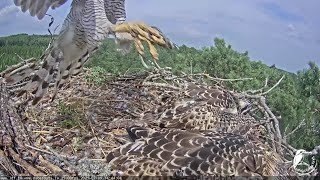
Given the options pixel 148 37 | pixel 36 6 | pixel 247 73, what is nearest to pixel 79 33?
pixel 36 6

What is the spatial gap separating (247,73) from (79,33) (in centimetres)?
393

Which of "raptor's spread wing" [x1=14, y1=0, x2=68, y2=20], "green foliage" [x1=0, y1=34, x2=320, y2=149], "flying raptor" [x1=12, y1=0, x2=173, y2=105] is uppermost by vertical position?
"raptor's spread wing" [x1=14, y1=0, x2=68, y2=20]

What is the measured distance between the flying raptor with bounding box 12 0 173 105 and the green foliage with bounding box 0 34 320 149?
603 millimetres

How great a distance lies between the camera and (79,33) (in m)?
5.19

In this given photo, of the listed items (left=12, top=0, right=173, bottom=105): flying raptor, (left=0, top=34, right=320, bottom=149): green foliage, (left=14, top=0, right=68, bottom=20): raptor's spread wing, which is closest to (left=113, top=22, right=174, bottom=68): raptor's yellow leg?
(left=12, top=0, right=173, bottom=105): flying raptor

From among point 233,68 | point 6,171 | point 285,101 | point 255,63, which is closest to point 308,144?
point 285,101

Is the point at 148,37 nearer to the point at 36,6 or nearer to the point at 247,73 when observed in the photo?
the point at 36,6

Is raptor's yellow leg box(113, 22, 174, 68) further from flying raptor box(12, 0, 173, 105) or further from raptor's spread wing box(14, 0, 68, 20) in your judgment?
raptor's spread wing box(14, 0, 68, 20)

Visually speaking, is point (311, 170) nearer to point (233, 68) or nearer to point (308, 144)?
point (308, 144)

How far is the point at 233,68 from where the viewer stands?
8469 mm

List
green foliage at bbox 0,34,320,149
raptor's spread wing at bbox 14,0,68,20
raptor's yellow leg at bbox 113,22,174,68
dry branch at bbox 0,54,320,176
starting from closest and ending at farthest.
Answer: dry branch at bbox 0,54,320,176
raptor's yellow leg at bbox 113,22,174,68
raptor's spread wing at bbox 14,0,68,20
green foliage at bbox 0,34,320,149

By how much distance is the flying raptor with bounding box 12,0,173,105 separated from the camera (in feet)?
14.5

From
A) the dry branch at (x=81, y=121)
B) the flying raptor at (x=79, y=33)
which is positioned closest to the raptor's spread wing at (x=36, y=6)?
the flying raptor at (x=79, y=33)

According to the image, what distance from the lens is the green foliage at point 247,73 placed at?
731 centimetres
